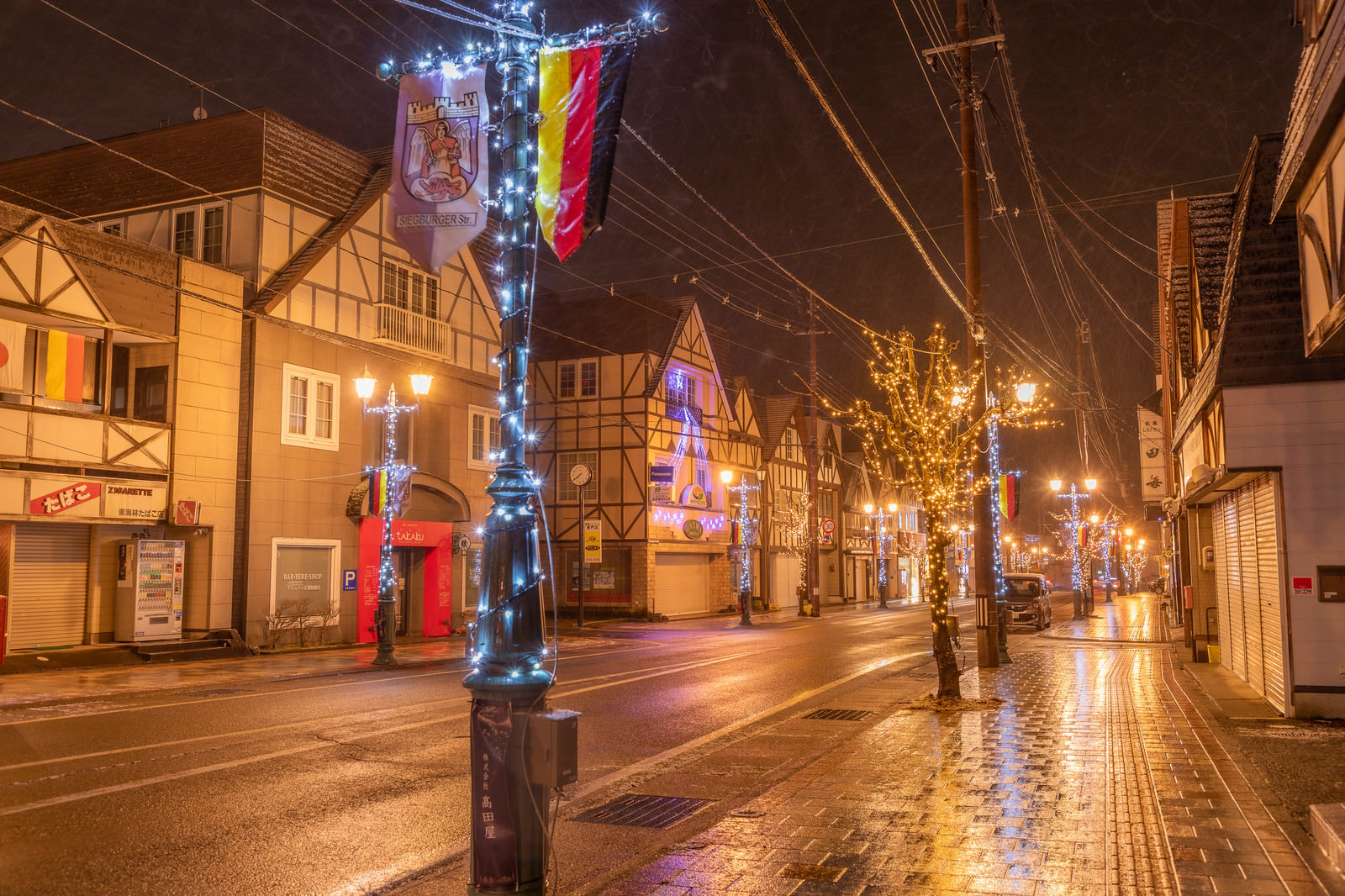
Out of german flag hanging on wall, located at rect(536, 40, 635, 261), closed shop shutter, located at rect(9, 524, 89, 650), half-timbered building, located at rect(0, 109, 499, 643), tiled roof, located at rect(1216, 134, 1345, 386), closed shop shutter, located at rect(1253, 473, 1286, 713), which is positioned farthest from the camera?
half-timbered building, located at rect(0, 109, 499, 643)

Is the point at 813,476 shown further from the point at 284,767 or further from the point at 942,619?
the point at 284,767

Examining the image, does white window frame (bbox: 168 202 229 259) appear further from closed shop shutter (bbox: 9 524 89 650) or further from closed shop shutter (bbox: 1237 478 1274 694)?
closed shop shutter (bbox: 1237 478 1274 694)

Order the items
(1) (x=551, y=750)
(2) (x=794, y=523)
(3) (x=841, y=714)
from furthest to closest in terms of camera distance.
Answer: (2) (x=794, y=523), (3) (x=841, y=714), (1) (x=551, y=750)

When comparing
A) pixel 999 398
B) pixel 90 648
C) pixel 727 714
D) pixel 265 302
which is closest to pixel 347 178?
pixel 265 302

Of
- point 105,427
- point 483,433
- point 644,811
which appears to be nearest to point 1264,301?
point 644,811

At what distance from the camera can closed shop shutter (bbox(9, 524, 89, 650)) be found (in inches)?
787

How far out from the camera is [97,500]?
2061cm

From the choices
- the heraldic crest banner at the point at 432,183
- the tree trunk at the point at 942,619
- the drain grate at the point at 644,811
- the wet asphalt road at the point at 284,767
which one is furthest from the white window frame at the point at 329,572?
the heraldic crest banner at the point at 432,183

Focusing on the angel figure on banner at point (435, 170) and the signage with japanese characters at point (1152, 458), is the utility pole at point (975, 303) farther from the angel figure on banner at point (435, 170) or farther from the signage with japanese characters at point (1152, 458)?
the signage with japanese characters at point (1152, 458)

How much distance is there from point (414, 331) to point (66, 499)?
35.8 feet

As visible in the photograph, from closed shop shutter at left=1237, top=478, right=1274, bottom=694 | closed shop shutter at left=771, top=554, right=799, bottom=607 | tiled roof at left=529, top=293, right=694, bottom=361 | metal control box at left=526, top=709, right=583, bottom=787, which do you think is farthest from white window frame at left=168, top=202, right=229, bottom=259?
closed shop shutter at left=771, top=554, right=799, bottom=607

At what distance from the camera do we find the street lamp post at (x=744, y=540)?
3675 centimetres

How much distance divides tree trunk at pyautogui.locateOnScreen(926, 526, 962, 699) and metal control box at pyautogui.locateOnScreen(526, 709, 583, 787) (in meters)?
9.79

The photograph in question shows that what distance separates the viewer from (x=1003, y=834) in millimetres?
6891
